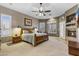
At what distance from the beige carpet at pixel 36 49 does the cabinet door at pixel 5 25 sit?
0.31 m

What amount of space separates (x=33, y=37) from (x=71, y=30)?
49.8 inches

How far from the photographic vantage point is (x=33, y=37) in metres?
3.23

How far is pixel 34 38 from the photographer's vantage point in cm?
329

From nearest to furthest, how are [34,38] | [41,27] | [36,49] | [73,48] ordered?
[73,48], [36,49], [41,27], [34,38]

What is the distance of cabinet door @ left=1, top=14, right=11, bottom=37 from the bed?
1.51 feet

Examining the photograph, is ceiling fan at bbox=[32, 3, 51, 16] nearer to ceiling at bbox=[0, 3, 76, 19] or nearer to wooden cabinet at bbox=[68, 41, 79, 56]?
ceiling at bbox=[0, 3, 76, 19]

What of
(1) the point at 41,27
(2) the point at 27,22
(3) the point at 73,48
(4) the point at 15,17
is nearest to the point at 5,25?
(4) the point at 15,17

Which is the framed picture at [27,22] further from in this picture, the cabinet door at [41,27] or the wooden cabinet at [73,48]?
the wooden cabinet at [73,48]

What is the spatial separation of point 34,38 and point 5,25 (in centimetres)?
108

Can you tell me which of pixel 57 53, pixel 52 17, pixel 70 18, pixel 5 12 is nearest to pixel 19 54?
pixel 57 53

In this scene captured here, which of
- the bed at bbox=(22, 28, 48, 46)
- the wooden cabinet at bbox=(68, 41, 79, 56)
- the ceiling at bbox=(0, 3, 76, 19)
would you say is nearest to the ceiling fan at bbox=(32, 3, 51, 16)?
the ceiling at bbox=(0, 3, 76, 19)

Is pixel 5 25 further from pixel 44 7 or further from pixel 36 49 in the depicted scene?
pixel 44 7

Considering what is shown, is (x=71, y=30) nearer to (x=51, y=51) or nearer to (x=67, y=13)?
(x=67, y=13)

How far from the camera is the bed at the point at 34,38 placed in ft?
9.21
